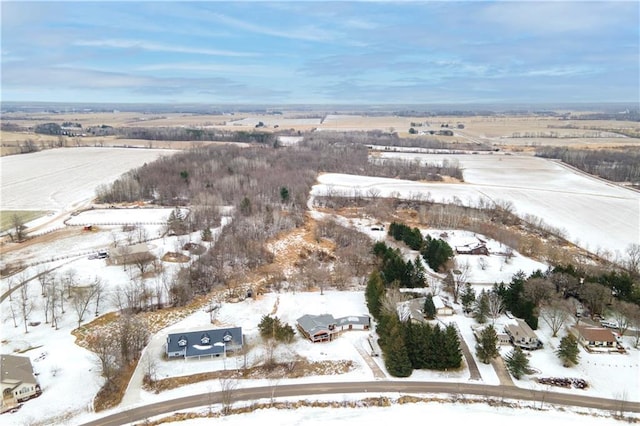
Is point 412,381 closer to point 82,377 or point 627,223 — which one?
point 82,377

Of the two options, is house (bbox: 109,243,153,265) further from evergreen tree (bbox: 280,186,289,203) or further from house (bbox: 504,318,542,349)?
house (bbox: 504,318,542,349)

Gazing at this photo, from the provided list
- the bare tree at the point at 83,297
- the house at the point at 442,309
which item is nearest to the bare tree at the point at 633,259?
the house at the point at 442,309

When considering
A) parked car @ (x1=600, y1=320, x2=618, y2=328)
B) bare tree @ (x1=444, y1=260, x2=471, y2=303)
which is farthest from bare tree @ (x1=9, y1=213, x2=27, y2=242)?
Result: parked car @ (x1=600, y1=320, x2=618, y2=328)

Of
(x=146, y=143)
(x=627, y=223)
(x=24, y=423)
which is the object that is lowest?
(x=24, y=423)

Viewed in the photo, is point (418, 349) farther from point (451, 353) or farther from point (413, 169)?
point (413, 169)

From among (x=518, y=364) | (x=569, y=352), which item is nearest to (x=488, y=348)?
(x=518, y=364)

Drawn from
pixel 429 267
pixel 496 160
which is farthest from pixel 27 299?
pixel 496 160

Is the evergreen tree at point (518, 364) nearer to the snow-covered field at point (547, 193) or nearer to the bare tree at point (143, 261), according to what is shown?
the snow-covered field at point (547, 193)
